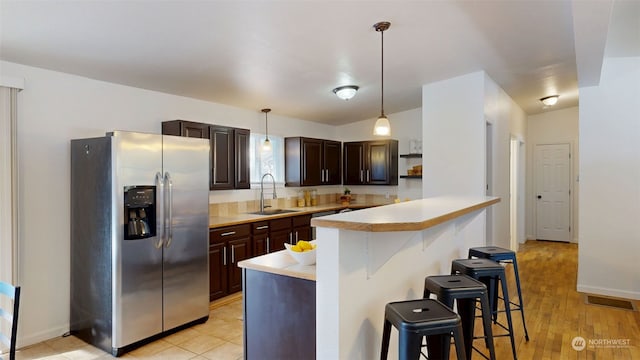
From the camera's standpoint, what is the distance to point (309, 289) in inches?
74.9

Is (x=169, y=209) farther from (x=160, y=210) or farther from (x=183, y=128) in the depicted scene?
(x=183, y=128)

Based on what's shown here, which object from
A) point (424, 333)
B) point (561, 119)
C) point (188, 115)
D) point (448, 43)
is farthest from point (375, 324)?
point (561, 119)

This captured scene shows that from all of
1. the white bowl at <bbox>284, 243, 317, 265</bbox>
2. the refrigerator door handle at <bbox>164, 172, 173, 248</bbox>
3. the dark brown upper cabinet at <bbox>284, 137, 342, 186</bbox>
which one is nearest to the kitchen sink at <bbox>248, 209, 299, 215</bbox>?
the dark brown upper cabinet at <bbox>284, 137, 342, 186</bbox>

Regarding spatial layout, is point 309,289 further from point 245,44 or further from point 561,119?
point 561,119

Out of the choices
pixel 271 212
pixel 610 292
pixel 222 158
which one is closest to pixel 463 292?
pixel 222 158

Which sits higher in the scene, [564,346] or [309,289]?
[309,289]

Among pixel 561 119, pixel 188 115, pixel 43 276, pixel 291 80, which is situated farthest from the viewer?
pixel 561 119

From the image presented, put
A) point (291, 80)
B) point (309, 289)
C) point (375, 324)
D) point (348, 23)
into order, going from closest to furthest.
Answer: point (309, 289)
point (375, 324)
point (348, 23)
point (291, 80)

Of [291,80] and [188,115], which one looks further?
[188,115]

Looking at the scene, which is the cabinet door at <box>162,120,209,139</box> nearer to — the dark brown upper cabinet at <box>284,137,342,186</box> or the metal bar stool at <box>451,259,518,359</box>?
the dark brown upper cabinet at <box>284,137,342,186</box>

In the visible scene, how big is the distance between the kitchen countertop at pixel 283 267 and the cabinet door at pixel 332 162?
3.74 m

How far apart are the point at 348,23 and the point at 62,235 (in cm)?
300

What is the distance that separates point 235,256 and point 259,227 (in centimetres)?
47

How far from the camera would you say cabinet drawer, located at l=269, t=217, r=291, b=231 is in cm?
450
